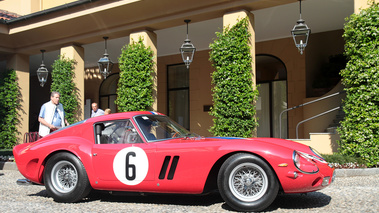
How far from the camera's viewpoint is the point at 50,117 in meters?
7.17

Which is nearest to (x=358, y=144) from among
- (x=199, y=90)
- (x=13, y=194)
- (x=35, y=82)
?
(x=13, y=194)

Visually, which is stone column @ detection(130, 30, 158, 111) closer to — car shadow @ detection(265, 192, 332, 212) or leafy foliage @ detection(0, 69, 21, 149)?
leafy foliage @ detection(0, 69, 21, 149)

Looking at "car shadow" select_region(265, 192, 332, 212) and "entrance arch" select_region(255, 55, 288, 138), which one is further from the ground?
"entrance arch" select_region(255, 55, 288, 138)

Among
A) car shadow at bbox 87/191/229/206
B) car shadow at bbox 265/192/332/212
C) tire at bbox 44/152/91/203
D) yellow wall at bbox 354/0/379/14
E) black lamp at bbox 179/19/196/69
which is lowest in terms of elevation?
car shadow at bbox 87/191/229/206

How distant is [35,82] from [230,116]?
17.1 meters

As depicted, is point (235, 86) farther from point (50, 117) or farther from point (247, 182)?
point (247, 182)

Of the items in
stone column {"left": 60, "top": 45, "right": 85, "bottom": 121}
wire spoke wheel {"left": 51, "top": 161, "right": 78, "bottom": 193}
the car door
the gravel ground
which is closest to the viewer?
the gravel ground

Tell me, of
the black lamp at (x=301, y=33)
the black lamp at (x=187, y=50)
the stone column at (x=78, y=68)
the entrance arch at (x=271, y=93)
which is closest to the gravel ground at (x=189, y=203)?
the black lamp at (x=301, y=33)

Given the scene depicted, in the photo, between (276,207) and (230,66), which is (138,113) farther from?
(230,66)

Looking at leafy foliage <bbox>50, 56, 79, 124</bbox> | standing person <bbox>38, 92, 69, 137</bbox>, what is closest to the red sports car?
standing person <bbox>38, 92, 69, 137</bbox>

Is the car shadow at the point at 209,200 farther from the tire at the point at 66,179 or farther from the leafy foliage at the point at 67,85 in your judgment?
the leafy foliage at the point at 67,85

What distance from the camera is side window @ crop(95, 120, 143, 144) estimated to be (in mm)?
5000

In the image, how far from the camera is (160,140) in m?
4.83

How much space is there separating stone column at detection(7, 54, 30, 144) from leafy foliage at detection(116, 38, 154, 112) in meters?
5.52
